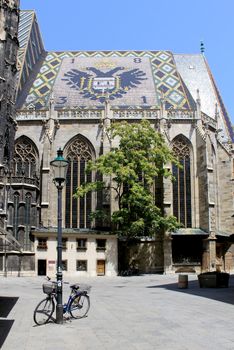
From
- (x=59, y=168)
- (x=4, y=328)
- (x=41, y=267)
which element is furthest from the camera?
(x=41, y=267)

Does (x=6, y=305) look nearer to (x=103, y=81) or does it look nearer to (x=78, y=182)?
(x=78, y=182)

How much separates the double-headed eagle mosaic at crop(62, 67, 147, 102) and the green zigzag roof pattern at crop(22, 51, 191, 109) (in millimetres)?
1702

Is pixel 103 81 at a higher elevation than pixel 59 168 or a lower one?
higher

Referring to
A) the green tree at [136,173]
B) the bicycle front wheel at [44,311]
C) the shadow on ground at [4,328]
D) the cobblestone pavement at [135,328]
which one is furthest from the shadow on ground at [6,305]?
the green tree at [136,173]

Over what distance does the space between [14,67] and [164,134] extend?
1305 centimetres

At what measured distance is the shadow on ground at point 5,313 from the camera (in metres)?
8.95

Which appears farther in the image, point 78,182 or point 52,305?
point 78,182

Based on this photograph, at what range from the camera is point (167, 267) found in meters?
35.3

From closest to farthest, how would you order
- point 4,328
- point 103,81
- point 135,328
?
1. point 4,328
2. point 135,328
3. point 103,81

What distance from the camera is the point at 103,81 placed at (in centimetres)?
4497

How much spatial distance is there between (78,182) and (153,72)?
14.5 meters

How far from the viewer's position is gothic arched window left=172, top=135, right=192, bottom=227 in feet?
126

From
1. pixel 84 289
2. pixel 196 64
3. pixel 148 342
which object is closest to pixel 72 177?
pixel 196 64

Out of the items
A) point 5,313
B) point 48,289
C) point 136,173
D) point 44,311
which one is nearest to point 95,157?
point 136,173
